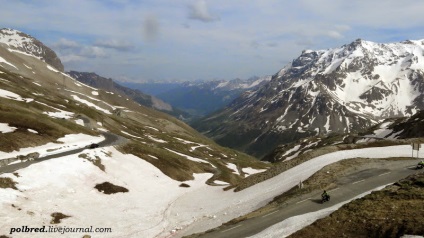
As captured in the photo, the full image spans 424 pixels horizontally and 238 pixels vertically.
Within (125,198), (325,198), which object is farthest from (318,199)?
(125,198)

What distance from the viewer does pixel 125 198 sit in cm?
5656

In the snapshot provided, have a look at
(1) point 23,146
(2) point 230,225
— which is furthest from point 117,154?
(2) point 230,225

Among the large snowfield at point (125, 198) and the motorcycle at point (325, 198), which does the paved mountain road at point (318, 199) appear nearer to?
the motorcycle at point (325, 198)

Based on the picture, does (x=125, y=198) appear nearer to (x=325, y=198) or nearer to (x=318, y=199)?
(x=318, y=199)

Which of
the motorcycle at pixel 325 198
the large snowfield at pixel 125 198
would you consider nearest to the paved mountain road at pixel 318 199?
the motorcycle at pixel 325 198

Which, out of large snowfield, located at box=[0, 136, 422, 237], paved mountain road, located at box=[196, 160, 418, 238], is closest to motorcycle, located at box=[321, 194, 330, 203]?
paved mountain road, located at box=[196, 160, 418, 238]

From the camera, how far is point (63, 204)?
4631cm

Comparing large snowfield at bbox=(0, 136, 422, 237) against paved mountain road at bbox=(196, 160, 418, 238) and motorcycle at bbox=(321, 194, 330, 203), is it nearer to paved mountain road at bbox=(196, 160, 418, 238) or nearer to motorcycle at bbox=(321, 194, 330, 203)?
paved mountain road at bbox=(196, 160, 418, 238)

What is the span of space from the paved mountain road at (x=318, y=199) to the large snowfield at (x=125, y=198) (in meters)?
7.55

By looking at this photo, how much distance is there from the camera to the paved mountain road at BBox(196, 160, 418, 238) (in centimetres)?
3356

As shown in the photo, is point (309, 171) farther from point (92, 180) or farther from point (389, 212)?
point (92, 180)

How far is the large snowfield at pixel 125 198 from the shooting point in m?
41.9

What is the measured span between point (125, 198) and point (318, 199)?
31.3 metres

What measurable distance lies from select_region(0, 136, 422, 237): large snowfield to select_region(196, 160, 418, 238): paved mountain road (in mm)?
7553
